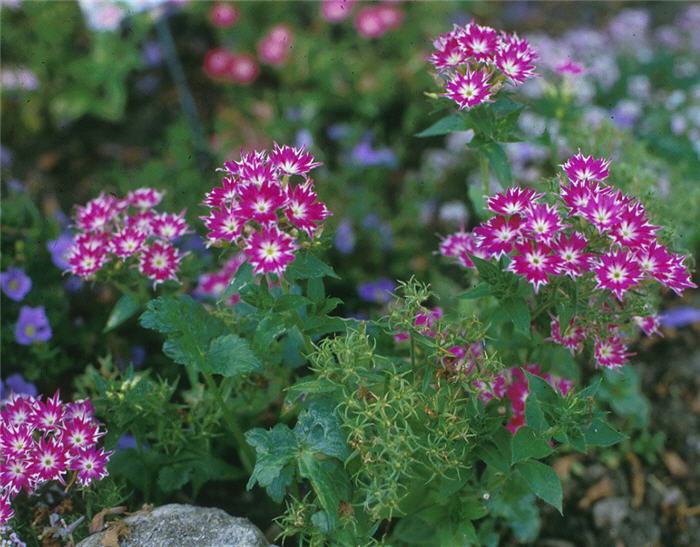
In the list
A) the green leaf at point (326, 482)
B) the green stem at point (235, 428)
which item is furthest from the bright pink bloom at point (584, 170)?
the green stem at point (235, 428)

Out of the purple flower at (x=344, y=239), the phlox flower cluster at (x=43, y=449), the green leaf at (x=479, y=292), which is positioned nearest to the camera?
the phlox flower cluster at (x=43, y=449)

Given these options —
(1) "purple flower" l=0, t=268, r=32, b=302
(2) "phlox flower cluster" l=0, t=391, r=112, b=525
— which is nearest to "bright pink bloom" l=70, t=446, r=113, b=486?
(2) "phlox flower cluster" l=0, t=391, r=112, b=525

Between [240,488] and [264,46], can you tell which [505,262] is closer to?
[240,488]

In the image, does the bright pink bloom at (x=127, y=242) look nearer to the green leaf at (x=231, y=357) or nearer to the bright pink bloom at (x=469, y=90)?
the green leaf at (x=231, y=357)

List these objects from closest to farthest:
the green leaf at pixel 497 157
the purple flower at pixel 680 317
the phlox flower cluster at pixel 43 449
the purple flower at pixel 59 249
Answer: the phlox flower cluster at pixel 43 449 → the green leaf at pixel 497 157 → the purple flower at pixel 59 249 → the purple flower at pixel 680 317

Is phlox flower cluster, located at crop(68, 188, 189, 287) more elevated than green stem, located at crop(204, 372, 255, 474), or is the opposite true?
phlox flower cluster, located at crop(68, 188, 189, 287)

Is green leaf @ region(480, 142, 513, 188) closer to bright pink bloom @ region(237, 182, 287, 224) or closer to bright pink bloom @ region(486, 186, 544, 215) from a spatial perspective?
bright pink bloom @ region(486, 186, 544, 215)
